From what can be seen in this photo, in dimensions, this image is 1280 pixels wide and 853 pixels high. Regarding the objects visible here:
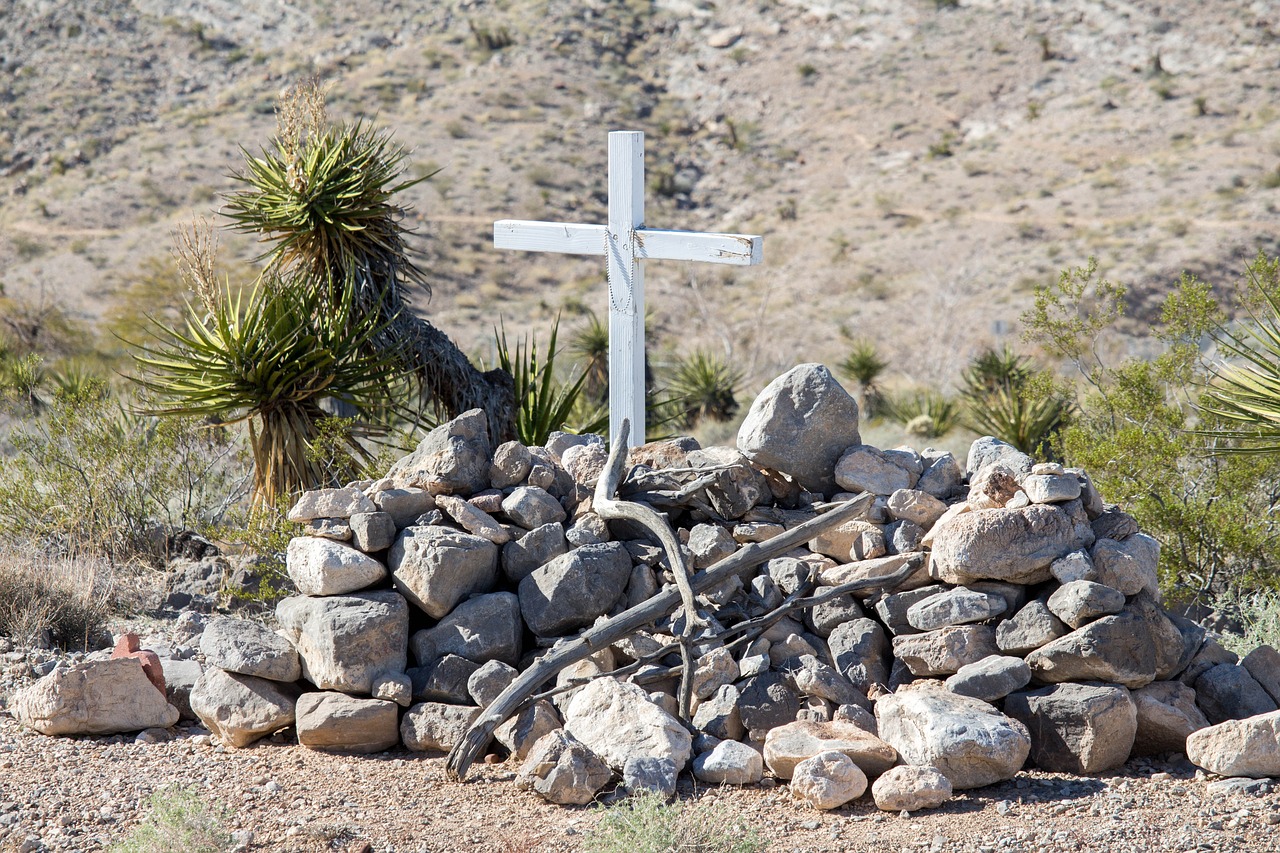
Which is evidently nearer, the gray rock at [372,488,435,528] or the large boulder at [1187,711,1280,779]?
the large boulder at [1187,711,1280,779]

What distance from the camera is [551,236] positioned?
671cm

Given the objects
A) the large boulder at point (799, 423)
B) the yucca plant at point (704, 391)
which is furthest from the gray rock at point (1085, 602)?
the yucca plant at point (704, 391)

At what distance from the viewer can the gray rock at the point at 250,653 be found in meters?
4.67

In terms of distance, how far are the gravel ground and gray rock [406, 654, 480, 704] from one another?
0.25 m

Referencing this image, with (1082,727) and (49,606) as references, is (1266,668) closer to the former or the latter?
(1082,727)

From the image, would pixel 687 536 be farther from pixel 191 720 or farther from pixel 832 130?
pixel 832 130

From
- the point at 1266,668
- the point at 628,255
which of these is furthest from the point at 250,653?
the point at 1266,668

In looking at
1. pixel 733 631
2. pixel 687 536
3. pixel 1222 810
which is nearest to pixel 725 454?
pixel 687 536

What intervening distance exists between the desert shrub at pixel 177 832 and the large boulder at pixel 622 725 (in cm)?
130

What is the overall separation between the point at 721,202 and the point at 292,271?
2751 centimetres

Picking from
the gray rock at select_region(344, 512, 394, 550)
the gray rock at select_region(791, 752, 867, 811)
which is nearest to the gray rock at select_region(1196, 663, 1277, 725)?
the gray rock at select_region(791, 752, 867, 811)

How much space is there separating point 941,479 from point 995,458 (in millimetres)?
272

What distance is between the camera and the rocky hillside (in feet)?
88.0

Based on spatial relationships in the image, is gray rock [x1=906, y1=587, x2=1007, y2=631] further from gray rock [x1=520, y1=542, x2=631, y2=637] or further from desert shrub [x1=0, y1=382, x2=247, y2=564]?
desert shrub [x1=0, y1=382, x2=247, y2=564]
